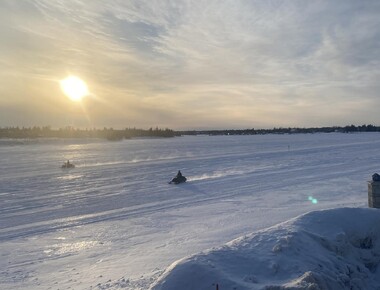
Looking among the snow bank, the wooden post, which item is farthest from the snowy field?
the wooden post

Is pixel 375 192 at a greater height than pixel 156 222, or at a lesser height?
greater

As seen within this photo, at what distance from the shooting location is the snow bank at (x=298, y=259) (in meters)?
5.50

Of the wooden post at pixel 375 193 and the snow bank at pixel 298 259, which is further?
the wooden post at pixel 375 193

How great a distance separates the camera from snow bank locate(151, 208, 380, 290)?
5500 millimetres

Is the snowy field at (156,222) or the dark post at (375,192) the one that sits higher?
the dark post at (375,192)

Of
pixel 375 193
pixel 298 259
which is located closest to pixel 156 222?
pixel 298 259

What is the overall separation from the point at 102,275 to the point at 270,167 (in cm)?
2205

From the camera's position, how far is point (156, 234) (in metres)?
10.7

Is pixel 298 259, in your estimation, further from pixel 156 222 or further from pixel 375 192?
pixel 156 222

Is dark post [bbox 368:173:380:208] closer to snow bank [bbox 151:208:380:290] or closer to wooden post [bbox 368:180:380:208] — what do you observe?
wooden post [bbox 368:180:380:208]

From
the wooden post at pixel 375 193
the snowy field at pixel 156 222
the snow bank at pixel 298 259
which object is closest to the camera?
the snow bank at pixel 298 259

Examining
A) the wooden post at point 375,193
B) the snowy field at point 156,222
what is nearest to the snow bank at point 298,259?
the snowy field at point 156,222

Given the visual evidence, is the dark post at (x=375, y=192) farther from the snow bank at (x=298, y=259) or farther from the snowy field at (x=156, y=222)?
the snow bank at (x=298, y=259)

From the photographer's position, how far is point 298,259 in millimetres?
6121
